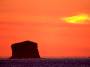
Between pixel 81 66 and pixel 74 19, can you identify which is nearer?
pixel 81 66

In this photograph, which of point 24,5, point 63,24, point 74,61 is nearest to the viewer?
point 74,61

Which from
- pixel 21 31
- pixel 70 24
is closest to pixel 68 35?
pixel 70 24

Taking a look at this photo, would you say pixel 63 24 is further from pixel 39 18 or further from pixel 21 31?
pixel 21 31

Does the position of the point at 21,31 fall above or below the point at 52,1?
below

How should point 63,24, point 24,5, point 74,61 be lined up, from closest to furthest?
1. point 74,61
2. point 24,5
3. point 63,24

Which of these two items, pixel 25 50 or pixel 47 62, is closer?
pixel 47 62

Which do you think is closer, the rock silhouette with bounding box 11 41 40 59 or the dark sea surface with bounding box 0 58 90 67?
the dark sea surface with bounding box 0 58 90 67

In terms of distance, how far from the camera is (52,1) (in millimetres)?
Result: 7160

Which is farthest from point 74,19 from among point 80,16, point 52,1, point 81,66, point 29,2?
point 81,66

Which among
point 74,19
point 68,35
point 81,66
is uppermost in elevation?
point 74,19

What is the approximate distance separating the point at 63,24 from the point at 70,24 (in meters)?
0.22

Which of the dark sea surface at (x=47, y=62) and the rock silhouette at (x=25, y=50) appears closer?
the dark sea surface at (x=47, y=62)

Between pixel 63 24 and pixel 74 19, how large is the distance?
0.38m

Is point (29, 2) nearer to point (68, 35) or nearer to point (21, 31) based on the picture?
point (21, 31)
